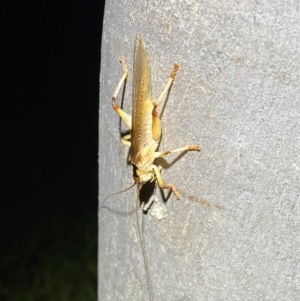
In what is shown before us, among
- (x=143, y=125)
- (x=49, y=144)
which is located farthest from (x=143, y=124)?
(x=49, y=144)

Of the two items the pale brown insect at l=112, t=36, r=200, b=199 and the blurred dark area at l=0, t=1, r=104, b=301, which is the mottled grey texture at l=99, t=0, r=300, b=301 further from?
the blurred dark area at l=0, t=1, r=104, b=301

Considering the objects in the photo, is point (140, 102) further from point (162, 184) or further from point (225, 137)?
point (225, 137)

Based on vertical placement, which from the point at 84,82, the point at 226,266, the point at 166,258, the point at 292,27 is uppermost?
the point at 292,27

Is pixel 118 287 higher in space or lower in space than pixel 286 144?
lower

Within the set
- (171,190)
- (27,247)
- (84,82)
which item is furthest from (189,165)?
(84,82)

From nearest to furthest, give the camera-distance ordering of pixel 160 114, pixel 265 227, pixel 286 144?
pixel 286 144
pixel 265 227
pixel 160 114

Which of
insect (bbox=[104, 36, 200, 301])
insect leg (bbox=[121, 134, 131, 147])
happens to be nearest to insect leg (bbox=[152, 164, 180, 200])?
insect (bbox=[104, 36, 200, 301])

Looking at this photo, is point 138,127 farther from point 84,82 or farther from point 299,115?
point 84,82

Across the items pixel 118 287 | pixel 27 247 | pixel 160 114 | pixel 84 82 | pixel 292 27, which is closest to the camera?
pixel 292 27

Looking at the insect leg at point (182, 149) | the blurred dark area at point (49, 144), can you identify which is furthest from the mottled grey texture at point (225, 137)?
the blurred dark area at point (49, 144)
